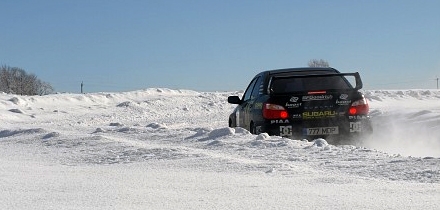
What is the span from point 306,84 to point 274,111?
0.84 meters

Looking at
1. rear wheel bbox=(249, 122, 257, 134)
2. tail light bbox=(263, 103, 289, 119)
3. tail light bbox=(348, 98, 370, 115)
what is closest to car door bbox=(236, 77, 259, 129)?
rear wheel bbox=(249, 122, 257, 134)

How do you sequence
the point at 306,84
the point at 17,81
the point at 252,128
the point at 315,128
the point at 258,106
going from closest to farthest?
the point at 315,128 → the point at 258,106 → the point at 306,84 → the point at 252,128 → the point at 17,81

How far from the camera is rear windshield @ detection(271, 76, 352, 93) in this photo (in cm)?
898

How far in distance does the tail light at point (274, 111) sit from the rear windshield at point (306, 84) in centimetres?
49

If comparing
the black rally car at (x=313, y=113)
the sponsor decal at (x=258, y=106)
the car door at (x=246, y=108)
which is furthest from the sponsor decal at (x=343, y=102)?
the car door at (x=246, y=108)

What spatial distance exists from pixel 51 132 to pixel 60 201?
6.10 meters

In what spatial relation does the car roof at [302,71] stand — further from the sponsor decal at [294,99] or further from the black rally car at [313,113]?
the sponsor decal at [294,99]

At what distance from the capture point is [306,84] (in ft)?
29.6

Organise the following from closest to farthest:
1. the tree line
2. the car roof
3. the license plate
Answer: the license plate → the car roof → the tree line

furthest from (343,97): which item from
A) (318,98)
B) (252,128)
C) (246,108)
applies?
(246,108)

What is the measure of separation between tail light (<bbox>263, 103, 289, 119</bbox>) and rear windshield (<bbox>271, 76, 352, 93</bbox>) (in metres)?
0.49

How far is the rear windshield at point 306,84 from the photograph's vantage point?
8.98 meters

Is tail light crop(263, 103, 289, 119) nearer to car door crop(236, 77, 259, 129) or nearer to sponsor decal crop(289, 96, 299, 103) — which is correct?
sponsor decal crop(289, 96, 299, 103)

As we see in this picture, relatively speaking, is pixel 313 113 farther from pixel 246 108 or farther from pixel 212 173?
pixel 212 173
